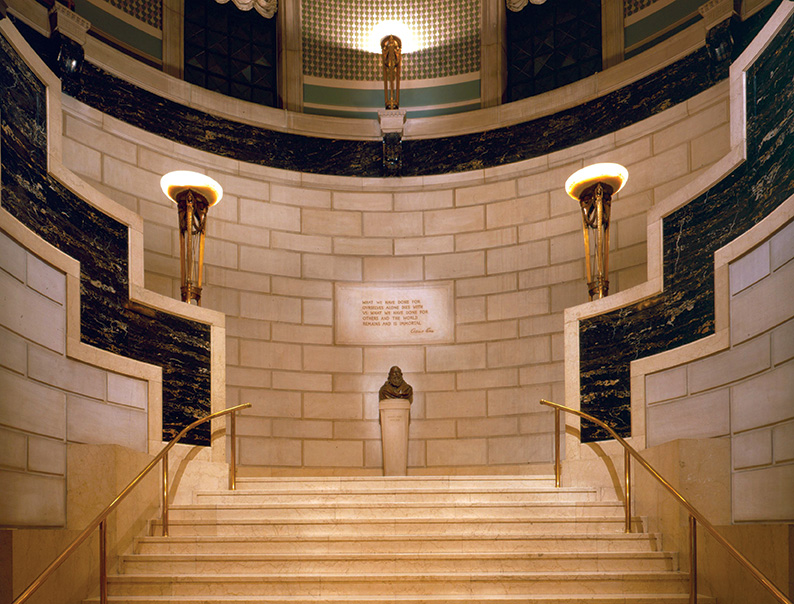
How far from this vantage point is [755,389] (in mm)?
6594

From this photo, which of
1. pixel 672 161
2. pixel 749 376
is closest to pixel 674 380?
pixel 749 376

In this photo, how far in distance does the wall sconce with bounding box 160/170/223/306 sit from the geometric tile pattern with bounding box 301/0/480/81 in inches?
154

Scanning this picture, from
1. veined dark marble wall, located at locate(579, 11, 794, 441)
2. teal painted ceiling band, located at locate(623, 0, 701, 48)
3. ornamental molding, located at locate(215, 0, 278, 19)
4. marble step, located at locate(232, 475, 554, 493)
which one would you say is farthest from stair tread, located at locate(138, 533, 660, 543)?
ornamental molding, located at locate(215, 0, 278, 19)

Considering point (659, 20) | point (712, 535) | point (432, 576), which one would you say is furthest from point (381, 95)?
point (712, 535)

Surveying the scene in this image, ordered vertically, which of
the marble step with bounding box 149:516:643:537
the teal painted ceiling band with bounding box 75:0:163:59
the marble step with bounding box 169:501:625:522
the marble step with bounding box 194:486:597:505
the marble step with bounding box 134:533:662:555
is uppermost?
the teal painted ceiling band with bounding box 75:0:163:59

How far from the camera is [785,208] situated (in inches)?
247

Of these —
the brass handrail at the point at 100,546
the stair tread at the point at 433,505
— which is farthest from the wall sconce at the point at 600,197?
the brass handrail at the point at 100,546

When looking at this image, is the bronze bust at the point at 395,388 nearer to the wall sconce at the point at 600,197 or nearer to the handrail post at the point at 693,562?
the wall sconce at the point at 600,197

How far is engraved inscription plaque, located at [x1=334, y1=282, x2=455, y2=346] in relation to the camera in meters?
11.6

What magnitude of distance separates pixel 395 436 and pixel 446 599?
4390mm

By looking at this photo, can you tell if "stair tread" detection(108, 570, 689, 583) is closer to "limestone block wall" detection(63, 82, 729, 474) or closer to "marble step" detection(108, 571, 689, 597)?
Result: "marble step" detection(108, 571, 689, 597)

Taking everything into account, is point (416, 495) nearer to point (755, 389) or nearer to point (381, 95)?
point (755, 389)

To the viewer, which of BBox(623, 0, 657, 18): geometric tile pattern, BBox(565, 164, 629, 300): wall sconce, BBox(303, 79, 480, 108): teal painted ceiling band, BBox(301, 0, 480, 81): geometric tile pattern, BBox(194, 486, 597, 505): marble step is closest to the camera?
BBox(194, 486, 597, 505): marble step

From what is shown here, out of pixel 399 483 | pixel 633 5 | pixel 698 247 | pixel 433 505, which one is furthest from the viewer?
pixel 633 5
